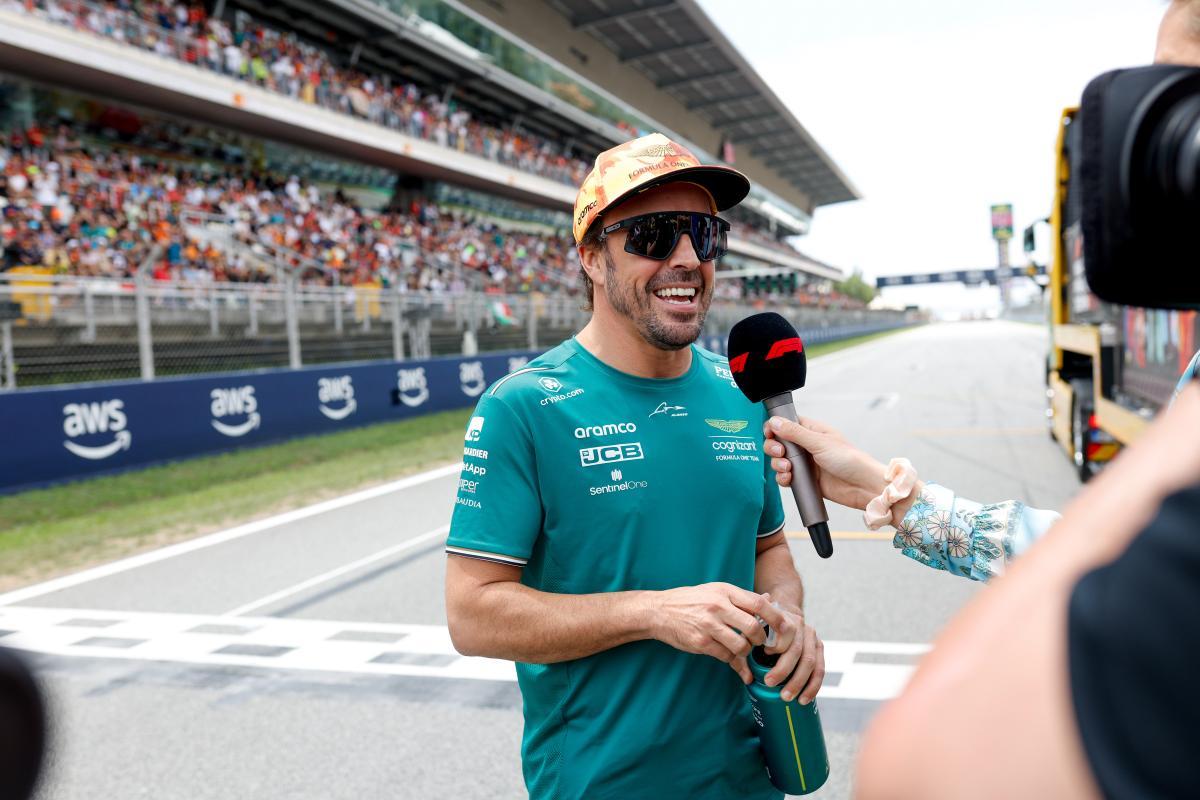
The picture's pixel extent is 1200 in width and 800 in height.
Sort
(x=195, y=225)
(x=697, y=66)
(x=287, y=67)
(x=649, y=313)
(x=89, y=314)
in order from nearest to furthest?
(x=649, y=313) → (x=89, y=314) → (x=195, y=225) → (x=287, y=67) → (x=697, y=66)

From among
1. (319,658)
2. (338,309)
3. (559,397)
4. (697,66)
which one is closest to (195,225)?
(338,309)

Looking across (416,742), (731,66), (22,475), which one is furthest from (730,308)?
(416,742)

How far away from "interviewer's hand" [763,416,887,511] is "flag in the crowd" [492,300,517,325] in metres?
18.9

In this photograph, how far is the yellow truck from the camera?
6363mm

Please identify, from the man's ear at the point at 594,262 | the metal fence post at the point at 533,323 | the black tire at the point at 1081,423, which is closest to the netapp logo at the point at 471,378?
the metal fence post at the point at 533,323

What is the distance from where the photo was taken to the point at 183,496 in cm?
925

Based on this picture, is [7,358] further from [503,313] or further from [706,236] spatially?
[503,313]

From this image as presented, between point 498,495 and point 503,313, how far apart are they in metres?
19.2

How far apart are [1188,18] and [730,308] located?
3759 cm

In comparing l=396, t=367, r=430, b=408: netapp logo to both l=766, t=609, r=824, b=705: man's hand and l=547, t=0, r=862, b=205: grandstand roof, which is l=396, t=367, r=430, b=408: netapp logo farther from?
l=547, t=0, r=862, b=205: grandstand roof


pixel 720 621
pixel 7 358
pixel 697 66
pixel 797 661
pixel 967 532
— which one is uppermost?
pixel 697 66

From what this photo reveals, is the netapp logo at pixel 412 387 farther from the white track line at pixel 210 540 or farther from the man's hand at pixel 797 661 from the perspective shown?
the man's hand at pixel 797 661

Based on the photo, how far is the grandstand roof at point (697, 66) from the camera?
45.0 metres

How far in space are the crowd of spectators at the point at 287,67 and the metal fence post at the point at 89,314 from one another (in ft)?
32.4
